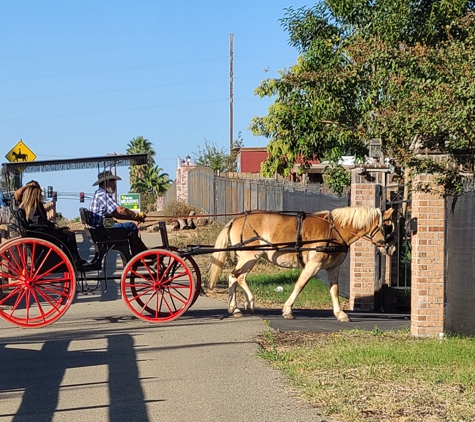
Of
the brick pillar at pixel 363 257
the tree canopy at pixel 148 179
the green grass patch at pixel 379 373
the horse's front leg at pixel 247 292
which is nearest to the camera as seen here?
the green grass patch at pixel 379 373

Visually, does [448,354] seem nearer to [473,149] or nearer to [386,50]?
[473,149]

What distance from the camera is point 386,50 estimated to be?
1435 cm

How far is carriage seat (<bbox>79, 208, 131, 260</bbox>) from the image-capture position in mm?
12156

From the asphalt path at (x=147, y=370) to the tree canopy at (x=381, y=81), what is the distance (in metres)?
3.07

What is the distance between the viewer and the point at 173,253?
1198 cm

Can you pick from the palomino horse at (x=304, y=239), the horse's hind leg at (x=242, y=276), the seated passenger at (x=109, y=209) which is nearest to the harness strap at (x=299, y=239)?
the palomino horse at (x=304, y=239)

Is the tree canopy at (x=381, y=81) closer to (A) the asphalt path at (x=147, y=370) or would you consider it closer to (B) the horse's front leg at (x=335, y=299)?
(B) the horse's front leg at (x=335, y=299)

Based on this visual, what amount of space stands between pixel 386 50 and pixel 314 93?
10.1 ft

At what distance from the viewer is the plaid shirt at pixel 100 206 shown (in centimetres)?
1213

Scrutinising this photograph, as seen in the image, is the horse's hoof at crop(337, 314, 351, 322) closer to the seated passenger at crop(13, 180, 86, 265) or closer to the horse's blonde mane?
the horse's blonde mane

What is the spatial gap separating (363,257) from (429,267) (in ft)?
12.1

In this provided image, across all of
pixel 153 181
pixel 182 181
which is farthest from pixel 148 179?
pixel 182 181

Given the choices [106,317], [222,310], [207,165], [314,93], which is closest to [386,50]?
[314,93]

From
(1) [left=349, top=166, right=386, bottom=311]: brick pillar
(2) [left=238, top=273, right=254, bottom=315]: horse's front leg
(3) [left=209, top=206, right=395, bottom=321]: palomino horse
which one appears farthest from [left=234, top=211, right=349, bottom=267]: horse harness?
(1) [left=349, top=166, right=386, bottom=311]: brick pillar
